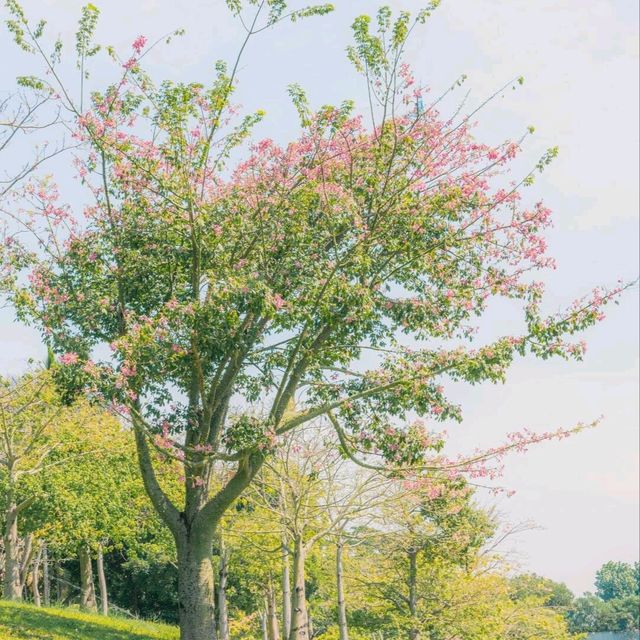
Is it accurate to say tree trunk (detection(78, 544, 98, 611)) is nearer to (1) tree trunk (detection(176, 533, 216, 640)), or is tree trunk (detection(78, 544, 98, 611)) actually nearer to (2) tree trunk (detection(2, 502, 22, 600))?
(2) tree trunk (detection(2, 502, 22, 600))

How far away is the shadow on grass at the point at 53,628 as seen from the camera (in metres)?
18.1

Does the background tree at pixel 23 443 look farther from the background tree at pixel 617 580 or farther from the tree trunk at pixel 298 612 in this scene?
the background tree at pixel 617 580

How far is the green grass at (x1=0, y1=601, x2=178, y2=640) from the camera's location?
A: 18.0 metres

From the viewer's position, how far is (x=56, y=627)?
1995 centimetres

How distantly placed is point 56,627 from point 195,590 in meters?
8.40

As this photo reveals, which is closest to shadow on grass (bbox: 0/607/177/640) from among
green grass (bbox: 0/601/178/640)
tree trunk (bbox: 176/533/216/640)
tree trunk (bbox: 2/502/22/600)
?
green grass (bbox: 0/601/178/640)

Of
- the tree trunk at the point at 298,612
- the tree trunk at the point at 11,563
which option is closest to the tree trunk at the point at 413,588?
the tree trunk at the point at 298,612

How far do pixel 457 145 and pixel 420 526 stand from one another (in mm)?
16003

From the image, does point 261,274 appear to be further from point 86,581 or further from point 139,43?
point 86,581

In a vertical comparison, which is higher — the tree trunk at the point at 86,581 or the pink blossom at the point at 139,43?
the pink blossom at the point at 139,43

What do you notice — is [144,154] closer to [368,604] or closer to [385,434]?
[385,434]

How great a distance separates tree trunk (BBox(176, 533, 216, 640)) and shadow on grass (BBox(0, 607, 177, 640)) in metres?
5.53

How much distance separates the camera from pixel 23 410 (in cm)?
2550

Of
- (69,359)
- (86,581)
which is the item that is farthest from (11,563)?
(69,359)
